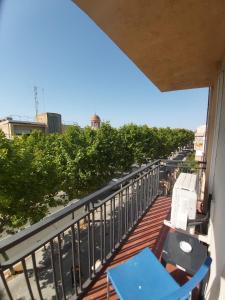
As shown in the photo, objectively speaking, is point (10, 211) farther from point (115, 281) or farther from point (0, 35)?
point (115, 281)

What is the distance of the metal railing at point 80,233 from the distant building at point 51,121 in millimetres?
34804

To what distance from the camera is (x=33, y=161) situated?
673 cm

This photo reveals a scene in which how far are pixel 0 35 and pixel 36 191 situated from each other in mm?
5038

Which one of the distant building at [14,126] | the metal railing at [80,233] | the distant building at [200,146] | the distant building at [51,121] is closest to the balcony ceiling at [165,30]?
the metal railing at [80,233]

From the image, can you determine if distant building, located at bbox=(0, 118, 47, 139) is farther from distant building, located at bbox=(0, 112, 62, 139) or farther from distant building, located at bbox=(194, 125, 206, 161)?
distant building, located at bbox=(194, 125, 206, 161)

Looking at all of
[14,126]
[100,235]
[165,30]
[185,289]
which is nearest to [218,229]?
[185,289]

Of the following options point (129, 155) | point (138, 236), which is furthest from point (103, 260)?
point (129, 155)

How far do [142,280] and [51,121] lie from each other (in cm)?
4065

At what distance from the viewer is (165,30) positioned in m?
1.68

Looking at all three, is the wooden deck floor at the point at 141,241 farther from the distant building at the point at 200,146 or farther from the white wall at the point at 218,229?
the distant building at the point at 200,146

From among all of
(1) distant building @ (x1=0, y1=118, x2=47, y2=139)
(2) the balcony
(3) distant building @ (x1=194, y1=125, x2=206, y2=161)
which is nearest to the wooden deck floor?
(2) the balcony

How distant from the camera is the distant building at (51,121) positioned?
38312 millimetres

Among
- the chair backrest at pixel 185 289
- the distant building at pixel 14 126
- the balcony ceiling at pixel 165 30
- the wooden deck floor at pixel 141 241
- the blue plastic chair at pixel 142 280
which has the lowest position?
the wooden deck floor at pixel 141 241

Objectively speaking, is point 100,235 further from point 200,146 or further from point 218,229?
point 200,146
